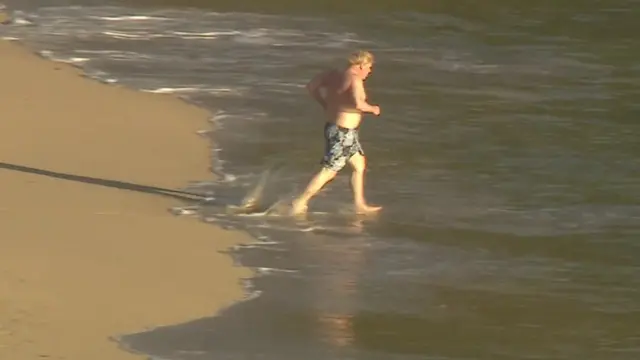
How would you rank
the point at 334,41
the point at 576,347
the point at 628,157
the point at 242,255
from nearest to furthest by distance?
1. the point at 576,347
2. the point at 242,255
3. the point at 628,157
4. the point at 334,41

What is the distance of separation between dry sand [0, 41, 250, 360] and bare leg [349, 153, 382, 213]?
1118 millimetres

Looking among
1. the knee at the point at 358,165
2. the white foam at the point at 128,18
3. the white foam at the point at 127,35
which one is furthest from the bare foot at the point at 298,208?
the white foam at the point at 128,18

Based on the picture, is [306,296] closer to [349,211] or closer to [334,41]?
[349,211]

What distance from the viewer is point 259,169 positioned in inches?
503

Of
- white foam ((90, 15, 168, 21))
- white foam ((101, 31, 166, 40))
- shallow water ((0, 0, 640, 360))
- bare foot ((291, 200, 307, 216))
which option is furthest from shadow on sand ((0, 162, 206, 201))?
white foam ((90, 15, 168, 21))

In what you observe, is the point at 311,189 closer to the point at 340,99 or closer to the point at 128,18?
the point at 340,99

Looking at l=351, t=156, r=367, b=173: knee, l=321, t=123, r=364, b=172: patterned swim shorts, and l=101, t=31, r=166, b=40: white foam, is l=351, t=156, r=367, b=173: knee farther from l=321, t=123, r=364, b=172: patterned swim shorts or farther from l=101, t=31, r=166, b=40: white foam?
l=101, t=31, r=166, b=40: white foam

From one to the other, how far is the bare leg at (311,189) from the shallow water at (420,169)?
0.56 feet

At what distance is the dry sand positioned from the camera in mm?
8289

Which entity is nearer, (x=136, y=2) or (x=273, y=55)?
(x=273, y=55)

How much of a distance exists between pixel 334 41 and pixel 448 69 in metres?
2.82

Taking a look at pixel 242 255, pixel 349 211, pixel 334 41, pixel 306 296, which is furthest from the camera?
pixel 334 41

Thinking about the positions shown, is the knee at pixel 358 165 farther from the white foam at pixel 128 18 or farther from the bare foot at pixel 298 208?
the white foam at pixel 128 18

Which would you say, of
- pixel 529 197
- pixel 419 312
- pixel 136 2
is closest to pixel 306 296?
pixel 419 312
